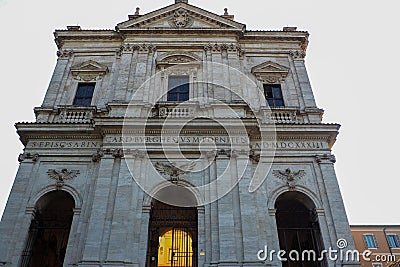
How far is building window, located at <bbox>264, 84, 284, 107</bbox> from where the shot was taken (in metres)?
17.2

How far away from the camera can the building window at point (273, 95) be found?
1722cm

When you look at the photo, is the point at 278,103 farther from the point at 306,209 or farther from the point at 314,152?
the point at 306,209

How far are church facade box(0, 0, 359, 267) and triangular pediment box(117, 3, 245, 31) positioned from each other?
1.31 m

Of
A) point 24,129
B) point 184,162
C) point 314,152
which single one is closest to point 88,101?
point 24,129

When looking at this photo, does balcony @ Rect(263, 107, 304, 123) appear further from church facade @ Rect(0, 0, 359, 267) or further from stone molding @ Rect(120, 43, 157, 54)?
stone molding @ Rect(120, 43, 157, 54)

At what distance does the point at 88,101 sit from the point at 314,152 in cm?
989

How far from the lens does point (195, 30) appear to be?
19281 millimetres

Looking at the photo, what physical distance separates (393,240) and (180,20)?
987 inches

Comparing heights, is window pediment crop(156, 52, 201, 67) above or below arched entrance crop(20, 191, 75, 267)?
above

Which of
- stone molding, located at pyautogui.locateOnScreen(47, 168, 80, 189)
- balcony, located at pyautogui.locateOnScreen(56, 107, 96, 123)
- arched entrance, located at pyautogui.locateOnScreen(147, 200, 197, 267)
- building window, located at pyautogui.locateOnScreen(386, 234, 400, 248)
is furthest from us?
building window, located at pyautogui.locateOnScreen(386, 234, 400, 248)

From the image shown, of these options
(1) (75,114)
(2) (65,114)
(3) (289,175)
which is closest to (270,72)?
(3) (289,175)

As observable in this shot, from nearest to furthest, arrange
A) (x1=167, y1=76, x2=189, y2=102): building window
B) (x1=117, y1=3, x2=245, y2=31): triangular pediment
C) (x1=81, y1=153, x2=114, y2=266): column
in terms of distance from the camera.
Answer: (x1=81, y1=153, x2=114, y2=266): column
(x1=167, y1=76, x2=189, y2=102): building window
(x1=117, y1=3, x2=245, y2=31): triangular pediment

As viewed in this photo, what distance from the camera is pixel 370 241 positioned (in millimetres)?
31641

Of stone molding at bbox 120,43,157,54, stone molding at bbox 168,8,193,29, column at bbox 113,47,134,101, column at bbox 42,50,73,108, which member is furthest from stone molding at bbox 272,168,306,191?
column at bbox 42,50,73,108
